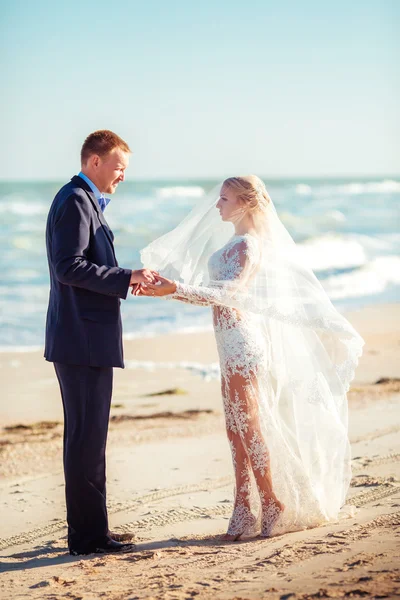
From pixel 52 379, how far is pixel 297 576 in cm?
671

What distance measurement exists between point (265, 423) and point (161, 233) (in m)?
26.8

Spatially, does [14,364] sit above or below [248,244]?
below

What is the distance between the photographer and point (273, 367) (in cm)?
453

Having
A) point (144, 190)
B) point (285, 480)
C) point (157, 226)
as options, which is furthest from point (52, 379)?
point (144, 190)

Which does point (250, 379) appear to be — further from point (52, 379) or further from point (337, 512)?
point (52, 379)

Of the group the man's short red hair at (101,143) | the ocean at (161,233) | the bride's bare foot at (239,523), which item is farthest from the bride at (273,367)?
the ocean at (161,233)

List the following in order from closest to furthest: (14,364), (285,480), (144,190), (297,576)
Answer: (297,576) < (285,480) < (14,364) < (144,190)

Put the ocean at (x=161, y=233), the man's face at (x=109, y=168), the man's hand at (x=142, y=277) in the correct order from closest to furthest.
Result: the man's hand at (x=142, y=277) < the man's face at (x=109, y=168) < the ocean at (x=161, y=233)

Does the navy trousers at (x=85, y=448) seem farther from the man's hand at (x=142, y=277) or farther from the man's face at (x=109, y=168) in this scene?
the man's face at (x=109, y=168)

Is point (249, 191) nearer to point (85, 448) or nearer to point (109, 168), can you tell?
point (109, 168)

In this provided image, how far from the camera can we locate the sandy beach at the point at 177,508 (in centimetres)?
339

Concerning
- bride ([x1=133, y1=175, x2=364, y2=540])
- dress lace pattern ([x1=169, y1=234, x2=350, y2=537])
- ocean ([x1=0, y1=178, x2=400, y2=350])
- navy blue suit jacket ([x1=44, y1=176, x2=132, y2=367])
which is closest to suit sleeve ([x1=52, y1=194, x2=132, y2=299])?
navy blue suit jacket ([x1=44, y1=176, x2=132, y2=367])

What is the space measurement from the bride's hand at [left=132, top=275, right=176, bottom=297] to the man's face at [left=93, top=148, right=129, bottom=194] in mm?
562

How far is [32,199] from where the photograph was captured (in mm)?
45000
